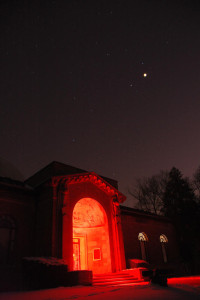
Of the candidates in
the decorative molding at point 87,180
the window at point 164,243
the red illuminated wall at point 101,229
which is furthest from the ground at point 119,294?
the window at point 164,243

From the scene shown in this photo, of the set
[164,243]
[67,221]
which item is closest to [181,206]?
[164,243]

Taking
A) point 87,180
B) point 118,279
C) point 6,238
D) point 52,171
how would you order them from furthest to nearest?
point 52,171
point 87,180
point 6,238
point 118,279

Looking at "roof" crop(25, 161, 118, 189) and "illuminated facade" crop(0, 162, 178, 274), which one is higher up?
"roof" crop(25, 161, 118, 189)

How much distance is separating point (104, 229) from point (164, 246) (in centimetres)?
970

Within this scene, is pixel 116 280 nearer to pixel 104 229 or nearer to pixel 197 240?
pixel 104 229

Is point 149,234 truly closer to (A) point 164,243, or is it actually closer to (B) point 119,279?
(A) point 164,243

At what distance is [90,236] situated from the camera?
54.6ft

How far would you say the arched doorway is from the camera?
15.8 m

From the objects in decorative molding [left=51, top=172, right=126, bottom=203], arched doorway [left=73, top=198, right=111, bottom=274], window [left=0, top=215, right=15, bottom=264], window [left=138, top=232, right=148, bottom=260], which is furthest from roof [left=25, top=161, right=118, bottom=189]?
window [left=138, top=232, right=148, bottom=260]

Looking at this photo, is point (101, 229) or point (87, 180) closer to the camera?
point (87, 180)

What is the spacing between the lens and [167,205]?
3338cm

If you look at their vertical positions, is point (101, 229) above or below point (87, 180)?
below

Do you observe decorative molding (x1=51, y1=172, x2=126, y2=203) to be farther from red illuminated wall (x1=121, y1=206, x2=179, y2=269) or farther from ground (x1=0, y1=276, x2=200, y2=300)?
ground (x1=0, y1=276, x2=200, y2=300)

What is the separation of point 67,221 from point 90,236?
4.12 metres
